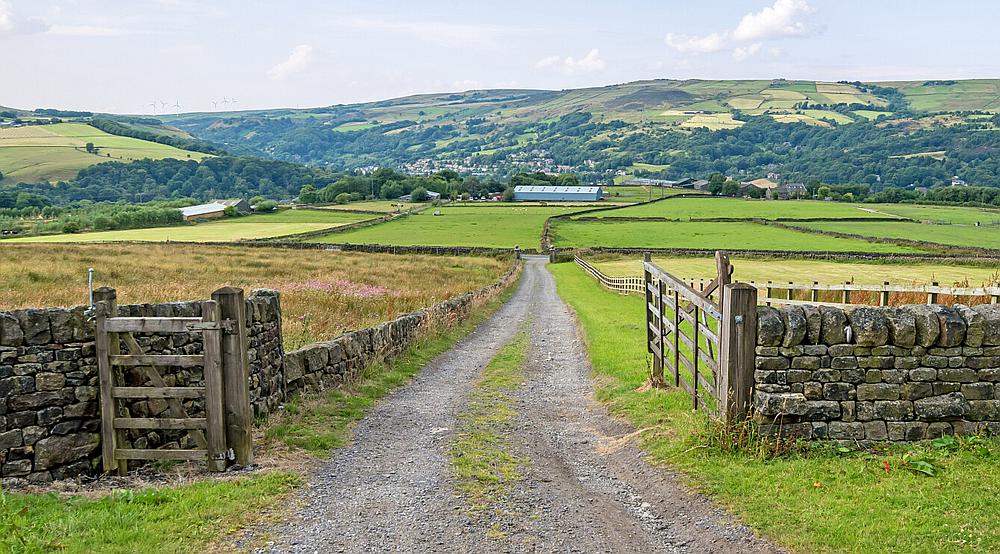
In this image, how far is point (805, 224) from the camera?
94188mm

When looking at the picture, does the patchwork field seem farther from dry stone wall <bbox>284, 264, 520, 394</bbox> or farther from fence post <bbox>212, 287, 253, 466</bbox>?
fence post <bbox>212, 287, 253, 466</bbox>

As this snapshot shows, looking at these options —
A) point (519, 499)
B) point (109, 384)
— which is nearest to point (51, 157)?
point (109, 384)

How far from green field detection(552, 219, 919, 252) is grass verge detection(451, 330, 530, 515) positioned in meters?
59.8

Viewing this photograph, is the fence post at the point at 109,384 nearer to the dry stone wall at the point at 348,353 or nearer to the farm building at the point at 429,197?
the dry stone wall at the point at 348,353

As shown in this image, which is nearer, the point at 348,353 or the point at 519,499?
the point at 519,499

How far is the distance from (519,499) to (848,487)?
9.81 ft

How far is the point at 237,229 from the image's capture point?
93.6m

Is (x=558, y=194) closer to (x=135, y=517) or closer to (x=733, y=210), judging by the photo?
(x=733, y=210)

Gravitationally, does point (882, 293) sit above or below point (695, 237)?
above

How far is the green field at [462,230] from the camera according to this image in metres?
81.7

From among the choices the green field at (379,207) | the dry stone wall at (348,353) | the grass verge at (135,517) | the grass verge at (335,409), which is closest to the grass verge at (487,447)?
the grass verge at (335,409)

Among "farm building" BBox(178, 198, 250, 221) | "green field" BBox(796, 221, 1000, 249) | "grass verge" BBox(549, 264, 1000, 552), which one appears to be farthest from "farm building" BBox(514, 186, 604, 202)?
"grass verge" BBox(549, 264, 1000, 552)

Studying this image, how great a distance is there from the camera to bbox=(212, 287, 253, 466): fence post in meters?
8.13

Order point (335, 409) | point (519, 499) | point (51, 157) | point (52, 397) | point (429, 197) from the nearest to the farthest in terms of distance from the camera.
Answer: point (519, 499) < point (52, 397) < point (335, 409) < point (429, 197) < point (51, 157)
